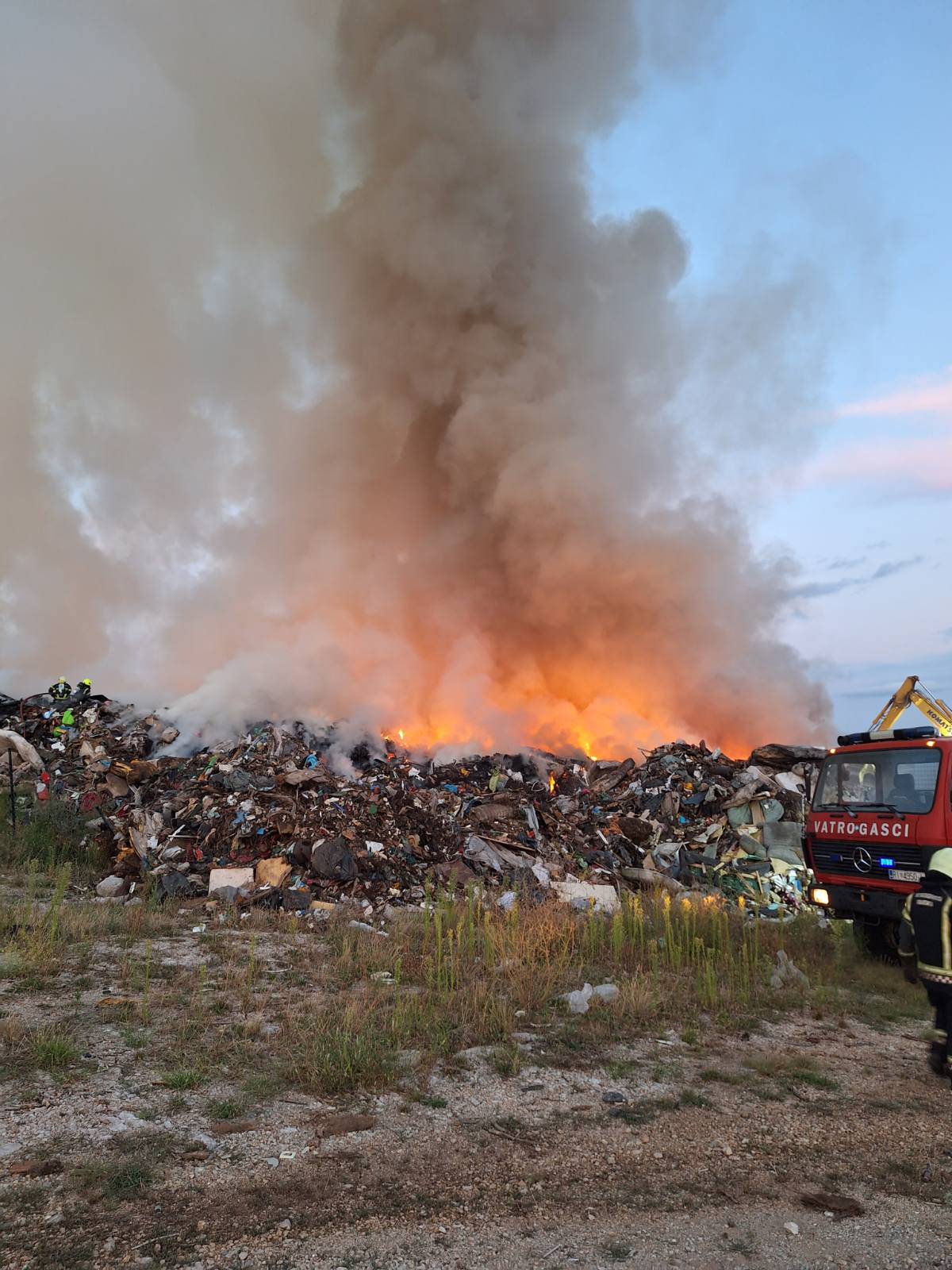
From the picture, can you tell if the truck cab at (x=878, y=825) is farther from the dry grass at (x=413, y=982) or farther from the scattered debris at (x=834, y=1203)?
the scattered debris at (x=834, y=1203)

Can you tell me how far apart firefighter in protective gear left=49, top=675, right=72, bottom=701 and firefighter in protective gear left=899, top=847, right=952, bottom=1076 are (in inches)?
616

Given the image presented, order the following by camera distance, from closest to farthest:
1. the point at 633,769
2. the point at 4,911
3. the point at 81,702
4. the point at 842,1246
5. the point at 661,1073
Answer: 1. the point at 842,1246
2. the point at 661,1073
3. the point at 4,911
4. the point at 633,769
5. the point at 81,702

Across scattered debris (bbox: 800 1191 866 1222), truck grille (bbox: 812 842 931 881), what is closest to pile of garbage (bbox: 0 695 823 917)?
truck grille (bbox: 812 842 931 881)

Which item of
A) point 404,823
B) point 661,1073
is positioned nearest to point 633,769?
point 404,823

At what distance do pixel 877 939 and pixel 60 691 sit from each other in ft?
50.4

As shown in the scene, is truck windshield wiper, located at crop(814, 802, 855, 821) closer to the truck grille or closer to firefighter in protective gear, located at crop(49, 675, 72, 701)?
the truck grille

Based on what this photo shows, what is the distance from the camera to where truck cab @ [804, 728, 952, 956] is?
6.30 metres

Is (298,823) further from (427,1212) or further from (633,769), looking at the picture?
(427,1212)

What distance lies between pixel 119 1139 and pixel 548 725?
484 inches

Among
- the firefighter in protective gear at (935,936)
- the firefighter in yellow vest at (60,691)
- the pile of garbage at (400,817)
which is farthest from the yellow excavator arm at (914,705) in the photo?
the firefighter in yellow vest at (60,691)

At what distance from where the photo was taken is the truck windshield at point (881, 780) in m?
6.48

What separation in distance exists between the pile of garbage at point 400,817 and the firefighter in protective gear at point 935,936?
488 cm

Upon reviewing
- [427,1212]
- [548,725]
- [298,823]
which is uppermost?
[548,725]

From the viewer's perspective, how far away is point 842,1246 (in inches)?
106
